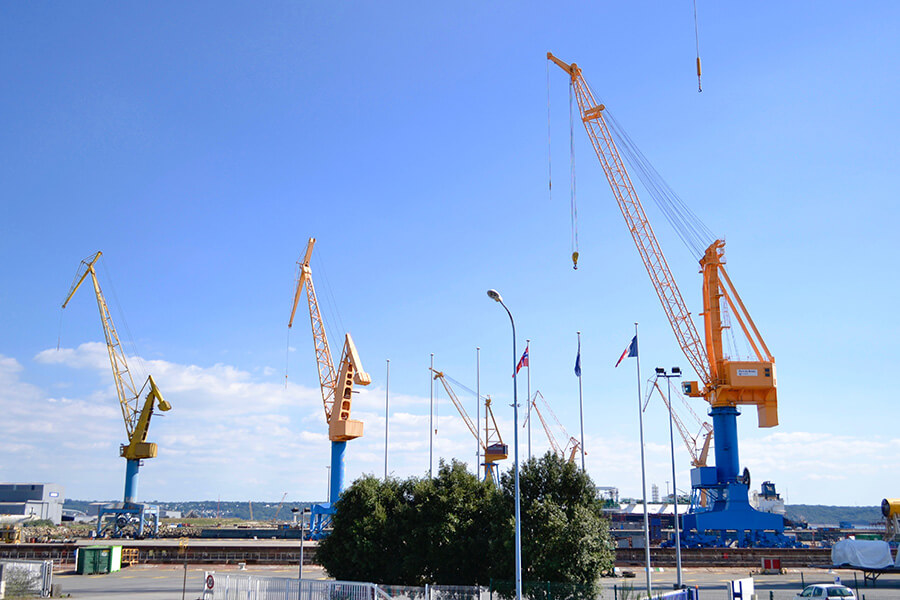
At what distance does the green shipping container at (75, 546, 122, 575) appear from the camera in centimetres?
5684

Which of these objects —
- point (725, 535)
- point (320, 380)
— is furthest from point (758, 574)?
point (320, 380)

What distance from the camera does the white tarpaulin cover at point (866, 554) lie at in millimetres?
48219

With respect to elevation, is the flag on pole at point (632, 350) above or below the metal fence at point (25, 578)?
above

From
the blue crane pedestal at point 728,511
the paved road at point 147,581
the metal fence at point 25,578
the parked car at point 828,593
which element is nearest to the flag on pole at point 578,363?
the parked car at point 828,593

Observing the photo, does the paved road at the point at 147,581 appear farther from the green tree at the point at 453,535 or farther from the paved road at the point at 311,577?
the green tree at the point at 453,535

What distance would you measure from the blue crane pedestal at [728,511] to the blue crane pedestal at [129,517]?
282 feet

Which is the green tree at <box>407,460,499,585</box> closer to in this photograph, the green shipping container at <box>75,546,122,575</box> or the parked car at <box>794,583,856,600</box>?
the parked car at <box>794,583,856,600</box>

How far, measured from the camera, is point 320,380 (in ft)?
315

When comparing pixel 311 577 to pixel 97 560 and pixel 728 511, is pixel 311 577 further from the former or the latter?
pixel 728 511

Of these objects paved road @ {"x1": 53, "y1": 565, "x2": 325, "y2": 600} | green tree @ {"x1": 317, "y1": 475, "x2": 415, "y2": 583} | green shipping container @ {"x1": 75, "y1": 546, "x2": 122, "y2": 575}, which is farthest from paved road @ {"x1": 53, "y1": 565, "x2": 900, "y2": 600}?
green tree @ {"x1": 317, "y1": 475, "x2": 415, "y2": 583}

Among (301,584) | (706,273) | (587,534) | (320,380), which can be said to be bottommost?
(301,584)

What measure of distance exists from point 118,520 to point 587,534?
103 meters

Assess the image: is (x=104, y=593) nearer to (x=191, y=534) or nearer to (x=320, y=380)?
(x=320, y=380)

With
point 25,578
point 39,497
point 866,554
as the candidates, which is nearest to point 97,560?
point 25,578
